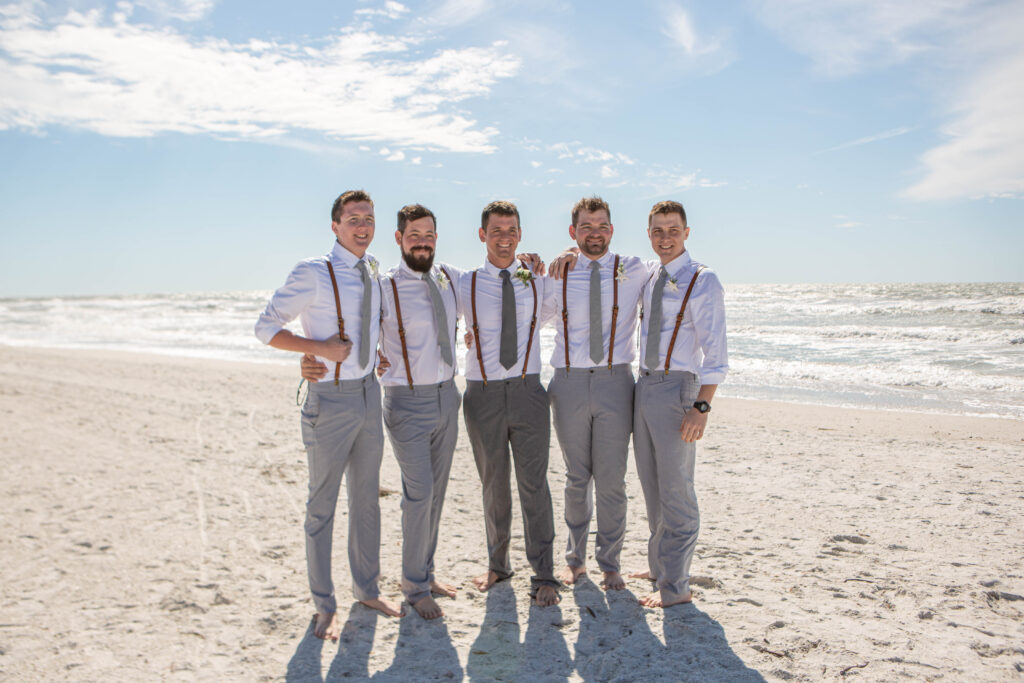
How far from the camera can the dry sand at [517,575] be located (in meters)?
3.29

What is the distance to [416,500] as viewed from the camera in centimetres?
373

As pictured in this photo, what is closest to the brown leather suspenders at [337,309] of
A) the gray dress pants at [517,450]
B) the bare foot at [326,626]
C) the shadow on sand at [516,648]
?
the gray dress pants at [517,450]

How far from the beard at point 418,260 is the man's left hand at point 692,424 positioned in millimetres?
Answer: 1716

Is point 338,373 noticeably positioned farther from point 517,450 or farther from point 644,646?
point 644,646

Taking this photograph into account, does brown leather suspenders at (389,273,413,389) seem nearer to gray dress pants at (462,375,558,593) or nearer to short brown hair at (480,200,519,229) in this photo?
gray dress pants at (462,375,558,593)

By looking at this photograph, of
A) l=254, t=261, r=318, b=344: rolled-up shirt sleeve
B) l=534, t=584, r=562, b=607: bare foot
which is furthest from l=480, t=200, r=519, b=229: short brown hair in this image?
l=534, t=584, r=562, b=607: bare foot

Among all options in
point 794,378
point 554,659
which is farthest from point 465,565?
point 794,378

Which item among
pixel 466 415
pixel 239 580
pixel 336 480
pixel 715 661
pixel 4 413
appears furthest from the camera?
pixel 4 413

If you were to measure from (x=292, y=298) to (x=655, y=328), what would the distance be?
202cm

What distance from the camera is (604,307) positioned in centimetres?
388

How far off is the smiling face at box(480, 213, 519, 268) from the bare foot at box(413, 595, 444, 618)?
2.05 meters

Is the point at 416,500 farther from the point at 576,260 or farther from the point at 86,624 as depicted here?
the point at 86,624

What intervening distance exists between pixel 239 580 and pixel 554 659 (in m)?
2.28

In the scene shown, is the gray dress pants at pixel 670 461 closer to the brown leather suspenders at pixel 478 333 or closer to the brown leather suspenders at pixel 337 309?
the brown leather suspenders at pixel 478 333
